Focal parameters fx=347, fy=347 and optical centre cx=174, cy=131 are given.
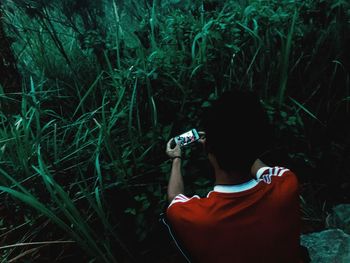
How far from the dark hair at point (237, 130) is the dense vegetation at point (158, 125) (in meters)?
0.66

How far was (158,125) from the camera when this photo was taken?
190 cm

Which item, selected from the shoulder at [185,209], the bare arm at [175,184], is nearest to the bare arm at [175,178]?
the bare arm at [175,184]

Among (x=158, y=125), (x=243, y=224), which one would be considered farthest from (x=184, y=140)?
(x=243, y=224)

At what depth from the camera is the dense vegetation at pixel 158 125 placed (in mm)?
1736

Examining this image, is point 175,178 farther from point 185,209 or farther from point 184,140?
point 185,209

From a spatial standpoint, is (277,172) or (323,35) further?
(323,35)

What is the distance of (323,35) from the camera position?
7.16 ft

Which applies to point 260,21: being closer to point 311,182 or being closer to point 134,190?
point 311,182

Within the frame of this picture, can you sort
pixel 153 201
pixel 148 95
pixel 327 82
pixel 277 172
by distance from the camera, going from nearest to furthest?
pixel 277 172, pixel 153 201, pixel 148 95, pixel 327 82

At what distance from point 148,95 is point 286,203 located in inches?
42.3

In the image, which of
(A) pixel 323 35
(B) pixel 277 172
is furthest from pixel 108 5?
(B) pixel 277 172

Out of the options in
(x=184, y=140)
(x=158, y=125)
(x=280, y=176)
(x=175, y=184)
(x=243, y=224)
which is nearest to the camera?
(x=243, y=224)

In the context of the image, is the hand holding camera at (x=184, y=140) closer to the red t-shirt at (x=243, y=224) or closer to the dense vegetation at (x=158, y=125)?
the dense vegetation at (x=158, y=125)

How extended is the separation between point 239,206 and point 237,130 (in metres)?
0.22
